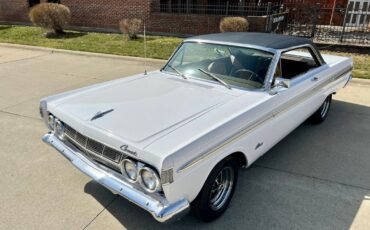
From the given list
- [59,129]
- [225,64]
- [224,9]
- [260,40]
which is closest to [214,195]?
[225,64]

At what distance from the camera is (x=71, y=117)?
124 inches

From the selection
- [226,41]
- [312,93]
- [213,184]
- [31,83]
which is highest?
[226,41]

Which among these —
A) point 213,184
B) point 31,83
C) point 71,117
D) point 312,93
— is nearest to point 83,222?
point 71,117

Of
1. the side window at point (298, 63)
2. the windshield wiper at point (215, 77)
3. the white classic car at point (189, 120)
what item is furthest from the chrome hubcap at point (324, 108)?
the windshield wiper at point (215, 77)

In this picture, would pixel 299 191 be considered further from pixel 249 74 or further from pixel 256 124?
pixel 249 74

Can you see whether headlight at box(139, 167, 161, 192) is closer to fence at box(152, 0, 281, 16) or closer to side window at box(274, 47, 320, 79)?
side window at box(274, 47, 320, 79)

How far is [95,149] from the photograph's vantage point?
293 cm

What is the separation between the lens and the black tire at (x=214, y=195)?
9.43ft

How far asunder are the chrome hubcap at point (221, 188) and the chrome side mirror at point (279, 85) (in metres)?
1.04

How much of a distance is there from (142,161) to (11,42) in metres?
12.2

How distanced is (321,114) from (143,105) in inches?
131

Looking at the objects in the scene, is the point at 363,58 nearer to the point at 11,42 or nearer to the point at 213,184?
the point at 213,184

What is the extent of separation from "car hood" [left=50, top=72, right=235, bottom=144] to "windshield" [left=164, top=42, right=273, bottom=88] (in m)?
0.20

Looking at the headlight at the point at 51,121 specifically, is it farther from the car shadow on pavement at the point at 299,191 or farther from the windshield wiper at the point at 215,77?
the windshield wiper at the point at 215,77
